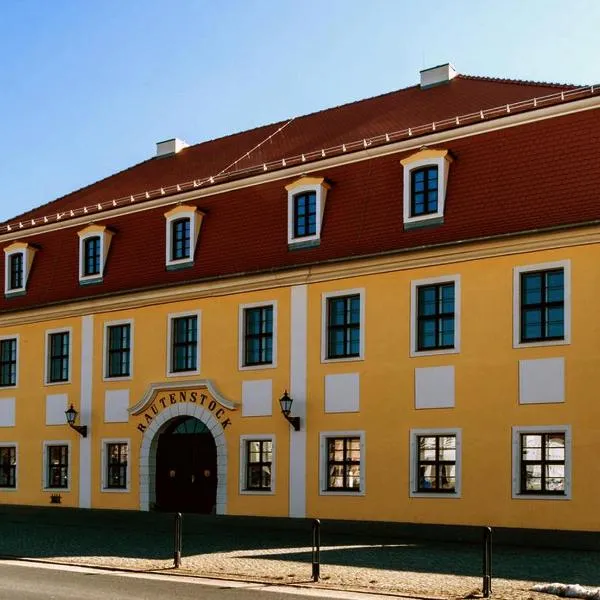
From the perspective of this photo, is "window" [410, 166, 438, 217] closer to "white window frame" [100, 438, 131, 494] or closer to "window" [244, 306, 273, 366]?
"window" [244, 306, 273, 366]

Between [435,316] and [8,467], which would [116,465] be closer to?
[8,467]

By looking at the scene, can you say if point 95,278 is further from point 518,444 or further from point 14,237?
point 518,444

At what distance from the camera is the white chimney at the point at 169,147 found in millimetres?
33938

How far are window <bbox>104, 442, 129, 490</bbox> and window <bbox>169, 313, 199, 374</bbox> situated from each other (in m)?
2.68


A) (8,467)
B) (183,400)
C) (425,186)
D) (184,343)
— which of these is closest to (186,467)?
(183,400)

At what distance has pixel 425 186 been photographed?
22.6 metres

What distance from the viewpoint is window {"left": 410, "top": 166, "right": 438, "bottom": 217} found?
22406 mm

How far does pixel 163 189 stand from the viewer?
92.4 ft

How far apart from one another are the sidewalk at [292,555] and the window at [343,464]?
0.94 meters

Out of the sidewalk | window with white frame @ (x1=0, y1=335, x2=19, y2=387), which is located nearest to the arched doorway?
the sidewalk

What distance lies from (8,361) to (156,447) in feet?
21.2

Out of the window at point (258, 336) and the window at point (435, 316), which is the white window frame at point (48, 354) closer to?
the window at point (258, 336)

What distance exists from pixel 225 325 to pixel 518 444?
8.17 meters

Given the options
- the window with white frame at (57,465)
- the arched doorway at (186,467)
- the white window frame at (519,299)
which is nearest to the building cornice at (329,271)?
the white window frame at (519,299)
